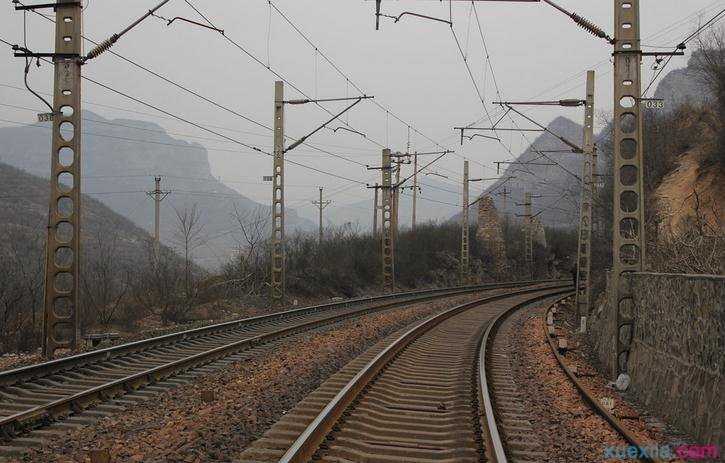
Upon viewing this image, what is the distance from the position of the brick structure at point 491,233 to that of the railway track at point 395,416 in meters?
50.7

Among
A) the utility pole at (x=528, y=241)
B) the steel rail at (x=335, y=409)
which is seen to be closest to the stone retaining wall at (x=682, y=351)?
the steel rail at (x=335, y=409)

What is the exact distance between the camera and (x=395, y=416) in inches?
356

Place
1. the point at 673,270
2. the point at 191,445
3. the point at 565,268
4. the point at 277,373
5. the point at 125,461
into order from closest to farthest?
the point at 125,461 → the point at 191,445 → the point at 277,373 → the point at 673,270 → the point at 565,268

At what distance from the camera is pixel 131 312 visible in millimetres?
24906

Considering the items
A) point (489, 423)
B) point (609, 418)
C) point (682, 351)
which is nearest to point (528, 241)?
point (682, 351)

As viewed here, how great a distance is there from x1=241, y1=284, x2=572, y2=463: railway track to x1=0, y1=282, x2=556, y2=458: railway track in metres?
2.59

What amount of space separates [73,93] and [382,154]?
85.0 ft

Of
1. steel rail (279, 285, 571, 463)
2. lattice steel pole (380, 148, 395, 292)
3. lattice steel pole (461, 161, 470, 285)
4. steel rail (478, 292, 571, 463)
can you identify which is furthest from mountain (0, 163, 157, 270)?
steel rail (478, 292, 571, 463)

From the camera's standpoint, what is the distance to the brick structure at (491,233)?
214 ft

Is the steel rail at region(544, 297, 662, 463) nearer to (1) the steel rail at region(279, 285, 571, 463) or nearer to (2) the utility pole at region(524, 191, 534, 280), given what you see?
(1) the steel rail at region(279, 285, 571, 463)

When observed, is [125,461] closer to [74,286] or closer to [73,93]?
[74,286]

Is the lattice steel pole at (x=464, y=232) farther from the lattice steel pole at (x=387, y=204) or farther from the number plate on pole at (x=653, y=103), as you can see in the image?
the number plate on pole at (x=653, y=103)

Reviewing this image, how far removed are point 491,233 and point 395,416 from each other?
57474 mm

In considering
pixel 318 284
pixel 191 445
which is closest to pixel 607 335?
pixel 191 445
